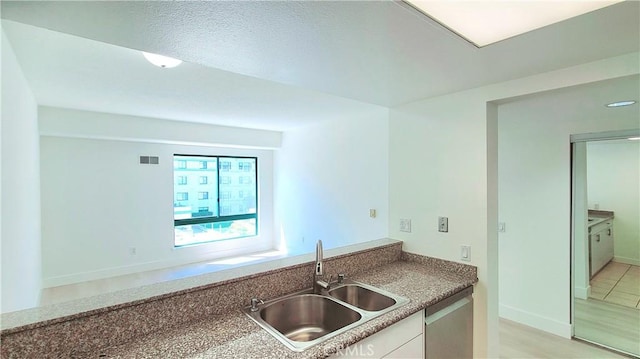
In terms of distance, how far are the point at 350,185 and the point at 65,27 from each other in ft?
12.1

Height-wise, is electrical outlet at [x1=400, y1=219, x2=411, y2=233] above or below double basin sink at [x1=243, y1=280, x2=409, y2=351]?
above

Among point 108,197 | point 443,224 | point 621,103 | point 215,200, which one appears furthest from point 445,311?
point 108,197

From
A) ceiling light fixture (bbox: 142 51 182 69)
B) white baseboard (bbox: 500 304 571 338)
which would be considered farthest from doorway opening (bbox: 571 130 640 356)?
ceiling light fixture (bbox: 142 51 182 69)

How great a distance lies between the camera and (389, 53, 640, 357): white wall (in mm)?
2123

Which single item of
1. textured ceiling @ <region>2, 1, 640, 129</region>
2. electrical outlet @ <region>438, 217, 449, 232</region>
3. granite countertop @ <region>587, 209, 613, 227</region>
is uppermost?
textured ceiling @ <region>2, 1, 640, 129</region>

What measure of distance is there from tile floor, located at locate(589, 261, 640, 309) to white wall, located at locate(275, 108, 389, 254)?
2.45m

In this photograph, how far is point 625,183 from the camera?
125 inches

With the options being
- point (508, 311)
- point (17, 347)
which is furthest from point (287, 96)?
point (508, 311)

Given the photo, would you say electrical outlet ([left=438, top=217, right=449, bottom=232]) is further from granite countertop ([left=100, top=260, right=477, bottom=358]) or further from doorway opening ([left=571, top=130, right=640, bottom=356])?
doorway opening ([left=571, top=130, right=640, bottom=356])

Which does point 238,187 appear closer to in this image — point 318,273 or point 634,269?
point 318,273

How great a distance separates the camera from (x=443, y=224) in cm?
235

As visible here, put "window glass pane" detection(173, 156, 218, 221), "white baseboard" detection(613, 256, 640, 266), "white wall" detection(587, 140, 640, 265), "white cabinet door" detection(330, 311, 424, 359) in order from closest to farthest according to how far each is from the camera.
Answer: "white cabinet door" detection(330, 311, 424, 359) → "white wall" detection(587, 140, 640, 265) → "white baseboard" detection(613, 256, 640, 266) → "window glass pane" detection(173, 156, 218, 221)

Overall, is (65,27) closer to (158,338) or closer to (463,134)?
(158,338)

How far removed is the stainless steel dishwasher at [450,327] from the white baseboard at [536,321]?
5.25 feet
